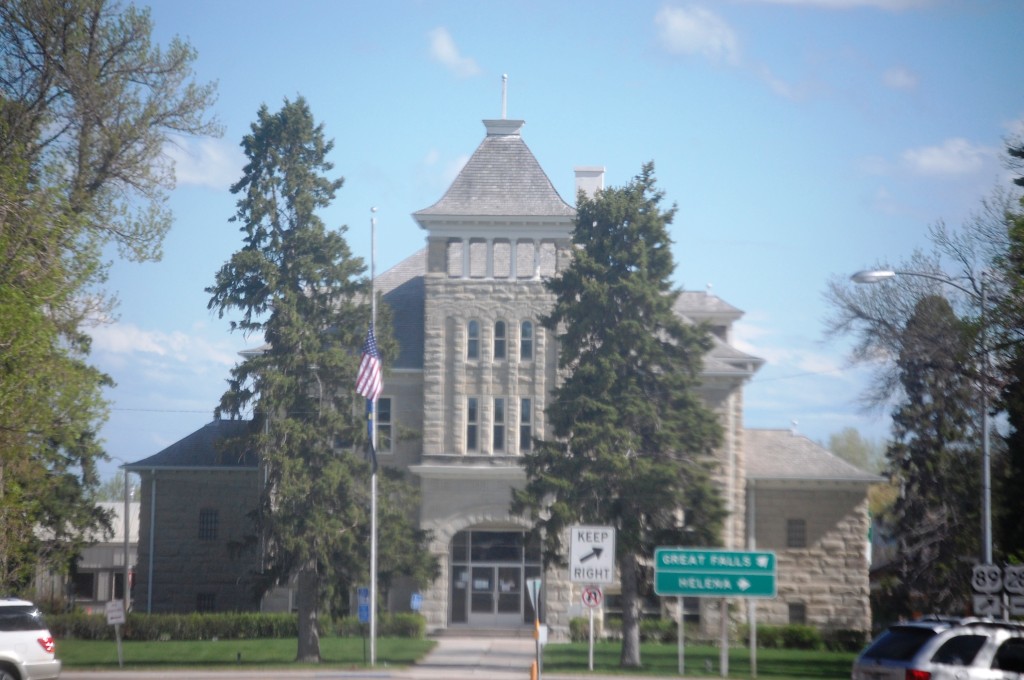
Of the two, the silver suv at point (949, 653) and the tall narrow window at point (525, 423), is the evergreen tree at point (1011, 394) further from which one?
the tall narrow window at point (525, 423)

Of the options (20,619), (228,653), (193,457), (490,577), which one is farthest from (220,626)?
(20,619)

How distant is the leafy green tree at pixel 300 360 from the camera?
38688 mm

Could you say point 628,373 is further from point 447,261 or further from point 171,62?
point 171,62

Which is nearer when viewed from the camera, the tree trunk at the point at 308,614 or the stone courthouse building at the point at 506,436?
the tree trunk at the point at 308,614

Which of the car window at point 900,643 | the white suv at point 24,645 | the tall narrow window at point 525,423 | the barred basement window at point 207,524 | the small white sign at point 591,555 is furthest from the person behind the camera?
the barred basement window at point 207,524

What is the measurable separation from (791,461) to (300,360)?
21.1m

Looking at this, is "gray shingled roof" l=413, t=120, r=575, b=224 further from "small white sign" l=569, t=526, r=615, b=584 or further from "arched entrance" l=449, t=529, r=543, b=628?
"small white sign" l=569, t=526, r=615, b=584

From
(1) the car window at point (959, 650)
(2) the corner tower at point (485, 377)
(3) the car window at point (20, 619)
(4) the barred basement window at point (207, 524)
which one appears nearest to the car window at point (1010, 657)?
(1) the car window at point (959, 650)

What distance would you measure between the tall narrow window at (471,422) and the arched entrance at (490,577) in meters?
3.28

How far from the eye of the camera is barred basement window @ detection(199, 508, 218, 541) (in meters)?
50.6

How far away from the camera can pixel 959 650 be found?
1758 cm

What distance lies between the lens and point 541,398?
4641 cm

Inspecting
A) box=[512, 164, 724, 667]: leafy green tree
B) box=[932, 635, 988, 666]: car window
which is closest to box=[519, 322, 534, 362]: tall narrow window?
box=[512, 164, 724, 667]: leafy green tree

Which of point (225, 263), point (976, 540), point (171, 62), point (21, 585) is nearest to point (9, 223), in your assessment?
point (171, 62)
